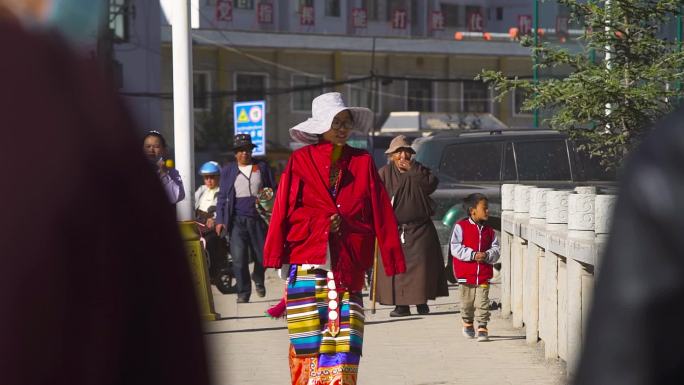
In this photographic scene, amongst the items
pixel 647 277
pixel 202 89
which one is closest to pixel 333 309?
pixel 647 277

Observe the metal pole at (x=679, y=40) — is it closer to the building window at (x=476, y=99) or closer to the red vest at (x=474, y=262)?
the red vest at (x=474, y=262)

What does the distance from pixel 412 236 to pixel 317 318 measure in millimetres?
6132

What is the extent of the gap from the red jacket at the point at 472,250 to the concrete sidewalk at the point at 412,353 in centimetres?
52

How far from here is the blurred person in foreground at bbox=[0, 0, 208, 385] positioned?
120 centimetres

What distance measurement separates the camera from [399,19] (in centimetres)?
5753

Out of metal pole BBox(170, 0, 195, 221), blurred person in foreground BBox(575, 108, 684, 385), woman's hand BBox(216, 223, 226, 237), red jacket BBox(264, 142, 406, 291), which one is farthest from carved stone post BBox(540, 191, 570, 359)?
blurred person in foreground BBox(575, 108, 684, 385)

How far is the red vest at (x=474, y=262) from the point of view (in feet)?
35.2

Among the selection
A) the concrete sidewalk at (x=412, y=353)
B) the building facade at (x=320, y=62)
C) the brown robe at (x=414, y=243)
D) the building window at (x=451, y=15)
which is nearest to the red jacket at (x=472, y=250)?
the concrete sidewalk at (x=412, y=353)

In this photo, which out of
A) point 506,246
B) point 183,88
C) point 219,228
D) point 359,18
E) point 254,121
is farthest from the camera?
point 359,18

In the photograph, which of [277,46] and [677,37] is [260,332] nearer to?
[677,37]

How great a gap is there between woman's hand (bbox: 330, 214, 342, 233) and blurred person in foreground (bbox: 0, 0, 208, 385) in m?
5.36

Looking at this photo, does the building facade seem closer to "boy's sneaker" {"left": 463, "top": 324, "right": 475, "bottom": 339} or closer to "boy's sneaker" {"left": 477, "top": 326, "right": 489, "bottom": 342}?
"boy's sneaker" {"left": 463, "top": 324, "right": 475, "bottom": 339}

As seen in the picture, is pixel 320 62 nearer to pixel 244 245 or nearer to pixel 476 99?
pixel 476 99

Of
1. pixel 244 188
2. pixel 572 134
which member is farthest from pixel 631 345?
pixel 244 188
